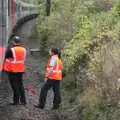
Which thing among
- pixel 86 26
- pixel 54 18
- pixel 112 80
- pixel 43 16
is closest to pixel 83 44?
pixel 86 26

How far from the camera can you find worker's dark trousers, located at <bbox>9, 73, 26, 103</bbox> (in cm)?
925

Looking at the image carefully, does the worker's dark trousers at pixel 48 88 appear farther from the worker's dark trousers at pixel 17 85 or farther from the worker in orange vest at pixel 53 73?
the worker's dark trousers at pixel 17 85

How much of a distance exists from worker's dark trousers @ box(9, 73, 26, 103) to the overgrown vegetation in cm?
109

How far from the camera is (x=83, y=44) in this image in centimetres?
1040

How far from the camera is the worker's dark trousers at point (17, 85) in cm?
925

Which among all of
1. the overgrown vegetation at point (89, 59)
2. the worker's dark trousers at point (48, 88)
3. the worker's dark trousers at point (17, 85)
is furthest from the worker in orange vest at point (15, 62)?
the overgrown vegetation at point (89, 59)

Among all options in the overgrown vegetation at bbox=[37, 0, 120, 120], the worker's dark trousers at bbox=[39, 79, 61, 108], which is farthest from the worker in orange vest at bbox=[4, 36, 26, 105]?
the overgrown vegetation at bbox=[37, 0, 120, 120]

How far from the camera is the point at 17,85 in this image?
938cm

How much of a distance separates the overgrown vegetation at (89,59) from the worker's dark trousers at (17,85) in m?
1.09

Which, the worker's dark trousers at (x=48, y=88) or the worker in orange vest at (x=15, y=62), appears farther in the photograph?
the worker's dark trousers at (x=48, y=88)

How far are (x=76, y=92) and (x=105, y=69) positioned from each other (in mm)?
2943

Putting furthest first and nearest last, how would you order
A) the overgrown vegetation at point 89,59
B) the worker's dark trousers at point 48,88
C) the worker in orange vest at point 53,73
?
the worker's dark trousers at point 48,88 → the worker in orange vest at point 53,73 → the overgrown vegetation at point 89,59

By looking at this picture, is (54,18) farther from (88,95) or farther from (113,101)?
(113,101)

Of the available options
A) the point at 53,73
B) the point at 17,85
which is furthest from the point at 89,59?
the point at 17,85
